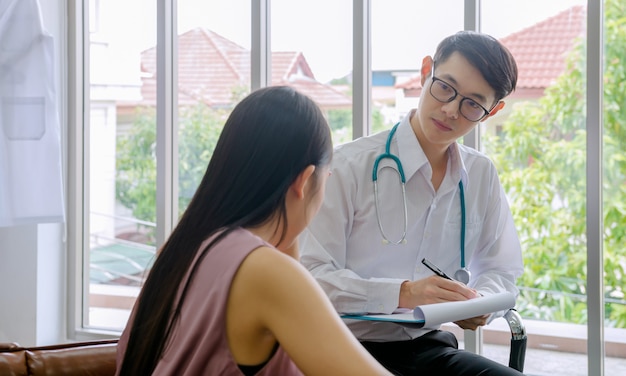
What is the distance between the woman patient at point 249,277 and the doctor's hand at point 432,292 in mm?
→ 592

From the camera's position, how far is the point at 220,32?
10.2 ft

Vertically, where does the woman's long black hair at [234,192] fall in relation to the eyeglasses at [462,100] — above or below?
below

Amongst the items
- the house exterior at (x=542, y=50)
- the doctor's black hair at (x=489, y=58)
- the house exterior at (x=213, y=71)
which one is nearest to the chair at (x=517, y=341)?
the doctor's black hair at (x=489, y=58)

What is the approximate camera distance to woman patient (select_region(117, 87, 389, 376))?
1.15 m

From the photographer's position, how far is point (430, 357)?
6.36 ft

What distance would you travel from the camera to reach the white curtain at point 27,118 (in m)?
2.76

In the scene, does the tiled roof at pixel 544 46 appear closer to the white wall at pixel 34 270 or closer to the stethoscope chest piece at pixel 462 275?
the stethoscope chest piece at pixel 462 275

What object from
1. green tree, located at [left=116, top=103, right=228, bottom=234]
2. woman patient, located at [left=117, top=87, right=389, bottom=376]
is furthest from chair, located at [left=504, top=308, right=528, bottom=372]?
green tree, located at [left=116, top=103, right=228, bottom=234]

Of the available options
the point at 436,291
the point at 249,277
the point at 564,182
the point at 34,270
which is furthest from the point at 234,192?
the point at 34,270

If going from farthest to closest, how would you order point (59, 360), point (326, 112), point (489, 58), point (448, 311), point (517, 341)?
1. point (326, 112)
2. point (489, 58)
3. point (517, 341)
4. point (448, 311)
5. point (59, 360)

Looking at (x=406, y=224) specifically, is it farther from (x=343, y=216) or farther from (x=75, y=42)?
(x=75, y=42)

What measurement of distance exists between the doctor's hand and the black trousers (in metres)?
0.13

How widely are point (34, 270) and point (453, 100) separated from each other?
72.7 inches

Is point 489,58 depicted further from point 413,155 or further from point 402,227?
point 402,227
